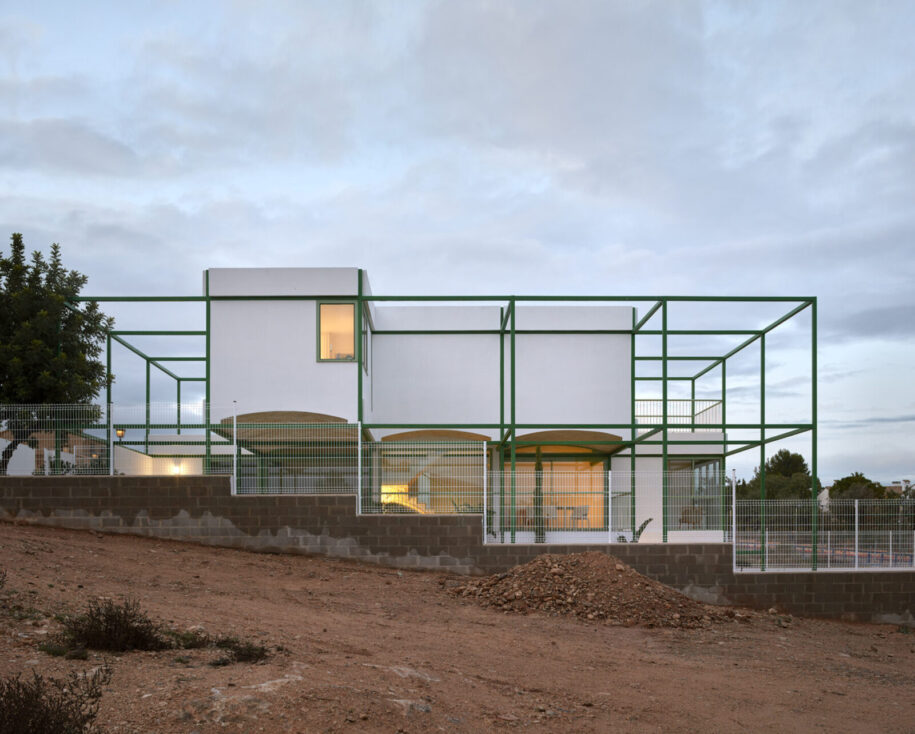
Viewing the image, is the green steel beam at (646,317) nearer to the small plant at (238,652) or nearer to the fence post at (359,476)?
the fence post at (359,476)

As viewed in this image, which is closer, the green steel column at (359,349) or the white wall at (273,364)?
the green steel column at (359,349)

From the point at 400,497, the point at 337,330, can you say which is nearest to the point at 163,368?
the point at 337,330

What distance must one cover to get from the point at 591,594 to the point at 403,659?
20.8ft

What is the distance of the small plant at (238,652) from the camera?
26.0 ft

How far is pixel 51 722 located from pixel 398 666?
13.6ft

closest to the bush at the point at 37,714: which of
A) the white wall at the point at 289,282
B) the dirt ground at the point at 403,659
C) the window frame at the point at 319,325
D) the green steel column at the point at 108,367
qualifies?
the dirt ground at the point at 403,659

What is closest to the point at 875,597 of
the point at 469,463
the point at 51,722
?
the point at 469,463

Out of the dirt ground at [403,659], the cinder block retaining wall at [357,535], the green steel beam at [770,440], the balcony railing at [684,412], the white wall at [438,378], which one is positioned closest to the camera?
the dirt ground at [403,659]

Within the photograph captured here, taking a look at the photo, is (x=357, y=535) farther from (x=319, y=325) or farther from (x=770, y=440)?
(x=770, y=440)

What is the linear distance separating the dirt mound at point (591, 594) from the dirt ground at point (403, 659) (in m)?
0.32

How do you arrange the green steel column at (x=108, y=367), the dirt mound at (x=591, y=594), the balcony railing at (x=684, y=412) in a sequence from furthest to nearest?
the balcony railing at (x=684, y=412)
the green steel column at (x=108, y=367)
the dirt mound at (x=591, y=594)

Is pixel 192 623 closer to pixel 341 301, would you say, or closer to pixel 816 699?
pixel 816 699

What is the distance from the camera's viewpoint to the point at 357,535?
56.3 feet

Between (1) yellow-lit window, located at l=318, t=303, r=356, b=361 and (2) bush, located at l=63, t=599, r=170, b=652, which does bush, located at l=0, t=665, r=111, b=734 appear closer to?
(2) bush, located at l=63, t=599, r=170, b=652
